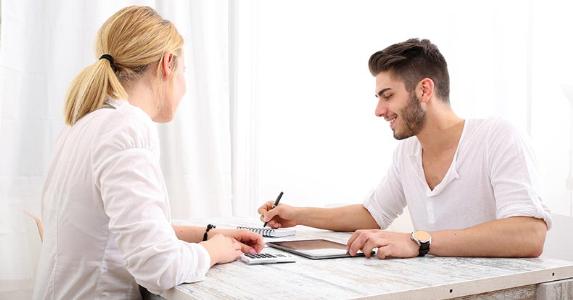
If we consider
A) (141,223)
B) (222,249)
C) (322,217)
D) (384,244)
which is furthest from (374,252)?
(141,223)

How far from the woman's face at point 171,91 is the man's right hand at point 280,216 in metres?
0.60

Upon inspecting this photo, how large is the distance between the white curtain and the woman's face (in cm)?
80

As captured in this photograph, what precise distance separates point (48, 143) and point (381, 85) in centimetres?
126

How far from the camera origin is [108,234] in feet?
3.83

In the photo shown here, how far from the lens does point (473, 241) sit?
1.41 metres

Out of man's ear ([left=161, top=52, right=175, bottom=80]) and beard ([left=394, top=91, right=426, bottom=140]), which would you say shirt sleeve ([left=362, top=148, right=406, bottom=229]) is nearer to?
beard ([left=394, top=91, right=426, bottom=140])

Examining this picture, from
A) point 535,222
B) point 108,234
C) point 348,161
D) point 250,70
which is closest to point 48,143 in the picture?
point 250,70

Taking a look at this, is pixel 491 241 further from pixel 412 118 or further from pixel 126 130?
pixel 126 130

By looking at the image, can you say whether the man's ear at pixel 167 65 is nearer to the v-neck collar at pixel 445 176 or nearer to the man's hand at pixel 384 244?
the man's hand at pixel 384 244

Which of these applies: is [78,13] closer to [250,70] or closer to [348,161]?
[250,70]

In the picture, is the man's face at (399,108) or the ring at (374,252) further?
the man's face at (399,108)

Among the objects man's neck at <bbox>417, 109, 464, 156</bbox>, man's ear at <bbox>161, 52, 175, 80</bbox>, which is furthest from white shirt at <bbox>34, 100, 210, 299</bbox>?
man's neck at <bbox>417, 109, 464, 156</bbox>

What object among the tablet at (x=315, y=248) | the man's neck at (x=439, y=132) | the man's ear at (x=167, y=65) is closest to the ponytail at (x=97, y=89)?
the man's ear at (x=167, y=65)

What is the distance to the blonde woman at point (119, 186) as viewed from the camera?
3.43ft
